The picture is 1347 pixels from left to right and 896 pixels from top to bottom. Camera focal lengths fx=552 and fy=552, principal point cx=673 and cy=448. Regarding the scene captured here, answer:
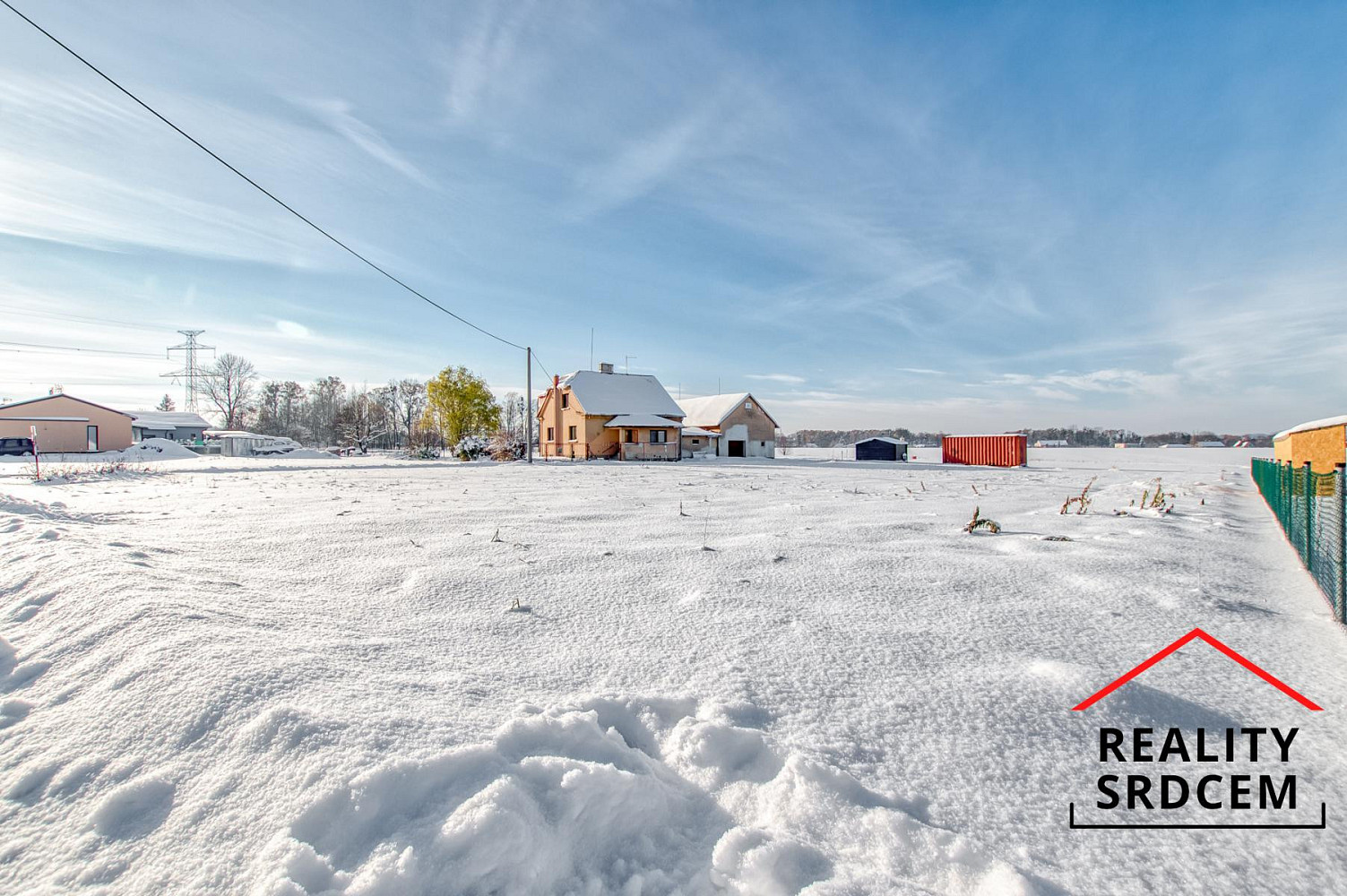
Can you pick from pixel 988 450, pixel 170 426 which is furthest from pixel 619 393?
pixel 170 426

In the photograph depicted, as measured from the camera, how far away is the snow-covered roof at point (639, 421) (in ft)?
99.1

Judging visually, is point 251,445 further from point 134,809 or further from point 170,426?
point 134,809

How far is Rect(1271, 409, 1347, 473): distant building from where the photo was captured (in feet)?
27.5

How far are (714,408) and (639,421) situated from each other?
983 cm

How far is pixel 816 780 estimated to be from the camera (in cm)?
174

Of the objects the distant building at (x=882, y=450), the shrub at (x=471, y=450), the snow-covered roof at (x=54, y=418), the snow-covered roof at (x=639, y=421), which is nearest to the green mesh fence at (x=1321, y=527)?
the snow-covered roof at (x=639, y=421)

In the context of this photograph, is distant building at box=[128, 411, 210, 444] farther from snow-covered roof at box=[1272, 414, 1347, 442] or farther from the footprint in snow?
snow-covered roof at box=[1272, 414, 1347, 442]

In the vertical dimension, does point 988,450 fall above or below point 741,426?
below

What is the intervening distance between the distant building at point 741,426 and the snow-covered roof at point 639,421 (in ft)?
14.2

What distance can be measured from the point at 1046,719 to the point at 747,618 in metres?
1.40

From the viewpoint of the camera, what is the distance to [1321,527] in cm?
391

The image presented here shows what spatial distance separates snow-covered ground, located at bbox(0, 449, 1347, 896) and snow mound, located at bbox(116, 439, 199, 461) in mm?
33254
